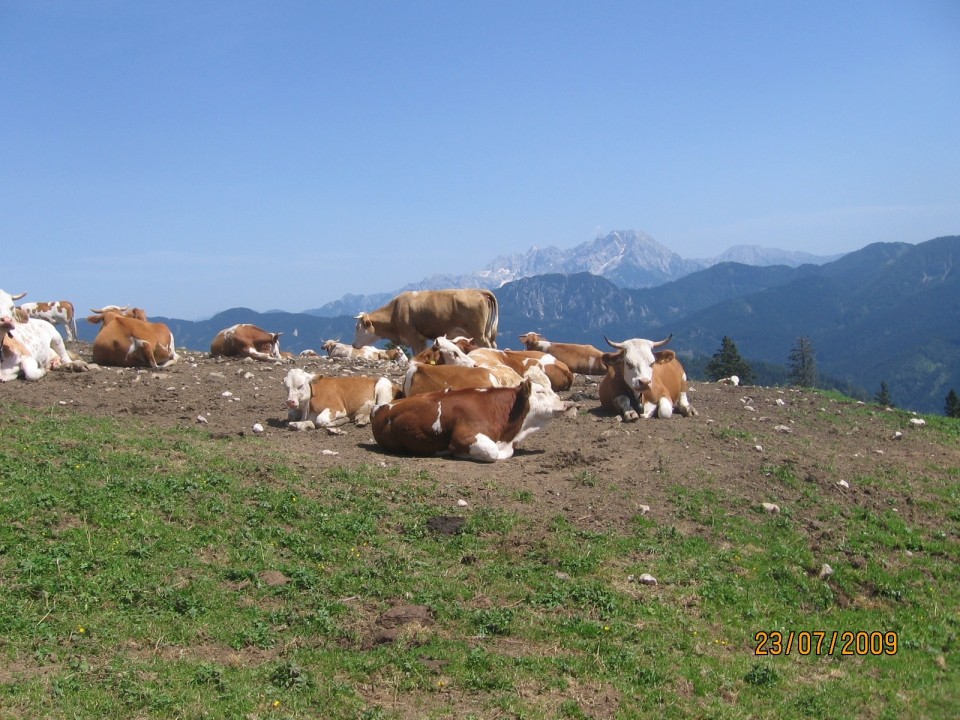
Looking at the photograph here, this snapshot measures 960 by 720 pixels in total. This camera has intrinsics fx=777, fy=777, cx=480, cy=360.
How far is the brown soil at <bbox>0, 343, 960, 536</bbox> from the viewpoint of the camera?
10.5m

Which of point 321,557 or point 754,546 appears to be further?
point 754,546

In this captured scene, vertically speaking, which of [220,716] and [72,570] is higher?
[72,570]

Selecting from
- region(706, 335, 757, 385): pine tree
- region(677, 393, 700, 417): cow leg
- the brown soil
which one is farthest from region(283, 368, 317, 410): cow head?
region(706, 335, 757, 385): pine tree

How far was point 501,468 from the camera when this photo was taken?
466 inches

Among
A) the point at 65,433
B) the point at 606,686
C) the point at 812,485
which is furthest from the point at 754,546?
the point at 65,433

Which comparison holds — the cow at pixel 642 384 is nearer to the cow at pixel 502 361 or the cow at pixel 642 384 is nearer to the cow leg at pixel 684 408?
the cow leg at pixel 684 408

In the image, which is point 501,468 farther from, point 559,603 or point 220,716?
point 220,716

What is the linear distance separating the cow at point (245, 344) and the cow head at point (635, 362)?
11.5 meters

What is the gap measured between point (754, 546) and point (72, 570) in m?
7.39

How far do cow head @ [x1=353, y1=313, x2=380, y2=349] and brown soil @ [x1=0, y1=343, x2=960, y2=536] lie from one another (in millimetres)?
7248

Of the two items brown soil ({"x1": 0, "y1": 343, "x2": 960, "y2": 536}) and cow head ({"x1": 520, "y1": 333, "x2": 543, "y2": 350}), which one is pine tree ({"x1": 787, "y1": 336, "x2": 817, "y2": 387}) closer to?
cow head ({"x1": 520, "y1": 333, "x2": 543, "y2": 350})

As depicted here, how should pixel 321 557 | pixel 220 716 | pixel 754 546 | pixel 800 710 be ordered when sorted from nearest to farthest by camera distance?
pixel 220 716, pixel 800 710, pixel 321 557, pixel 754 546

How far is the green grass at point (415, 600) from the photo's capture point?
5957 mm

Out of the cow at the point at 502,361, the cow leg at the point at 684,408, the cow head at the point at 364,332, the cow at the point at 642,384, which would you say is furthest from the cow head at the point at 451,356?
the cow head at the point at 364,332
